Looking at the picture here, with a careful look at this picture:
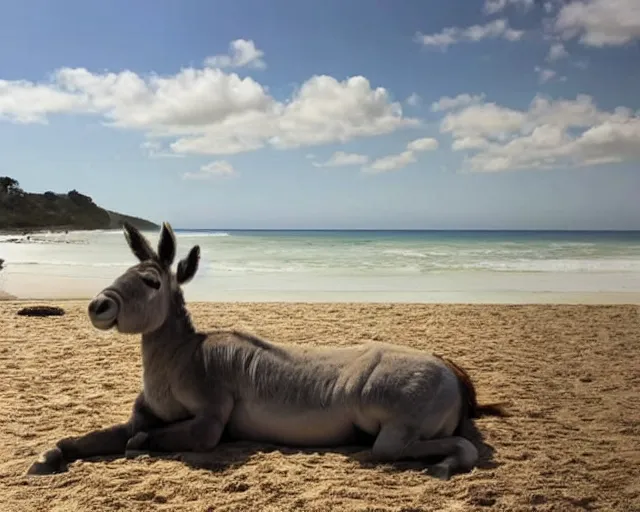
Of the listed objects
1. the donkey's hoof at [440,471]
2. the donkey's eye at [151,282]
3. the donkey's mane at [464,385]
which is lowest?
the donkey's hoof at [440,471]

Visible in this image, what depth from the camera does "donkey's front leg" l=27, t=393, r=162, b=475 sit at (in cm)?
380

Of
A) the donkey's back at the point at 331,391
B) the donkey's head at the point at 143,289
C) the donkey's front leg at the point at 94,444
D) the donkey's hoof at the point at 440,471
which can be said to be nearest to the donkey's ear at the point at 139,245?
the donkey's head at the point at 143,289

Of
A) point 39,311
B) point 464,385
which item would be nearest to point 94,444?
point 464,385

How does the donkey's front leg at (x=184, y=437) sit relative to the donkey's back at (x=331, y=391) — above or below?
below

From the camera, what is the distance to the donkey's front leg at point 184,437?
3859mm

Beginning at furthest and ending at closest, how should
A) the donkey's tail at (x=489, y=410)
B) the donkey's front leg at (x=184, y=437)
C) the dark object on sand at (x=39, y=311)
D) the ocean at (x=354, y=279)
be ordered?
the ocean at (x=354, y=279) → the dark object on sand at (x=39, y=311) → the donkey's tail at (x=489, y=410) → the donkey's front leg at (x=184, y=437)

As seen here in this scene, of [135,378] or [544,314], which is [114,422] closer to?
[135,378]

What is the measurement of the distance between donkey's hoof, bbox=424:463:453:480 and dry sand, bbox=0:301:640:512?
0.07 metres

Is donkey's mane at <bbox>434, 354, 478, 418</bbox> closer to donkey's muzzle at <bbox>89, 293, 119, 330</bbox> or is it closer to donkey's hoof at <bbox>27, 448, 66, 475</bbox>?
donkey's muzzle at <bbox>89, 293, 119, 330</bbox>

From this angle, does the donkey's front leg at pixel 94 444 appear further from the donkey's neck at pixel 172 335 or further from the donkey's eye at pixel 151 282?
the donkey's eye at pixel 151 282

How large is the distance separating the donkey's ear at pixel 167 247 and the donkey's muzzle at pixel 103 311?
0.46 metres

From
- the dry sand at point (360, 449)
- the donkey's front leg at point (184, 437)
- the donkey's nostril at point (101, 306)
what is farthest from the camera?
the donkey's front leg at point (184, 437)

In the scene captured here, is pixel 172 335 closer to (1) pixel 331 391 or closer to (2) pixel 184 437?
(2) pixel 184 437

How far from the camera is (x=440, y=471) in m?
3.54
